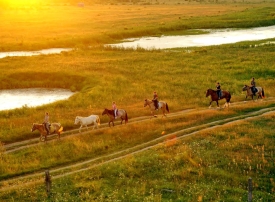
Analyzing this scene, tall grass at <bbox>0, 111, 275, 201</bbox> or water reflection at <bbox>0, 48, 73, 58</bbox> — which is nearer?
tall grass at <bbox>0, 111, 275, 201</bbox>

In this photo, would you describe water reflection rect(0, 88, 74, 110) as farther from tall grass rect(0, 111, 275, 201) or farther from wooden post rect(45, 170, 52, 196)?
wooden post rect(45, 170, 52, 196)

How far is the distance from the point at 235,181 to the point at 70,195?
32.1ft

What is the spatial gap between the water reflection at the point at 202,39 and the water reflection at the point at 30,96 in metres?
30.2

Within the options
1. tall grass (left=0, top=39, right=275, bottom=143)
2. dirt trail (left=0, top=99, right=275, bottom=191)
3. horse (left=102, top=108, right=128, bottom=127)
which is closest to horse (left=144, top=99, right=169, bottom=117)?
dirt trail (left=0, top=99, right=275, bottom=191)

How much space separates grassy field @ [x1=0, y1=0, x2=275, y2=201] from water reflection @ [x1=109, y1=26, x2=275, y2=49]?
821cm

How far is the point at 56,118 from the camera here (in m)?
34.7

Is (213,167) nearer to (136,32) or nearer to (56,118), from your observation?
(56,118)

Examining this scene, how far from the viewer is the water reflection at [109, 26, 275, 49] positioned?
80.2 meters

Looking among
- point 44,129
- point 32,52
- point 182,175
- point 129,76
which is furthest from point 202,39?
point 182,175

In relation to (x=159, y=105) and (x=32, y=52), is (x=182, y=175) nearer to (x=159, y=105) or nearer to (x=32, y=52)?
(x=159, y=105)

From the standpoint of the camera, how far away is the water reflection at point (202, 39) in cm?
8025

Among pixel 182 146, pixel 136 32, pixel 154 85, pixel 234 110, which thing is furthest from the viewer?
pixel 136 32

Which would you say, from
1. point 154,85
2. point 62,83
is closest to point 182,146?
point 154,85

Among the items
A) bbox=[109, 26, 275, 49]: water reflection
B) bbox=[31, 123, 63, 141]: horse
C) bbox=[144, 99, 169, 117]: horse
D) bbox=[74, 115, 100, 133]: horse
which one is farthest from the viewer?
bbox=[109, 26, 275, 49]: water reflection
